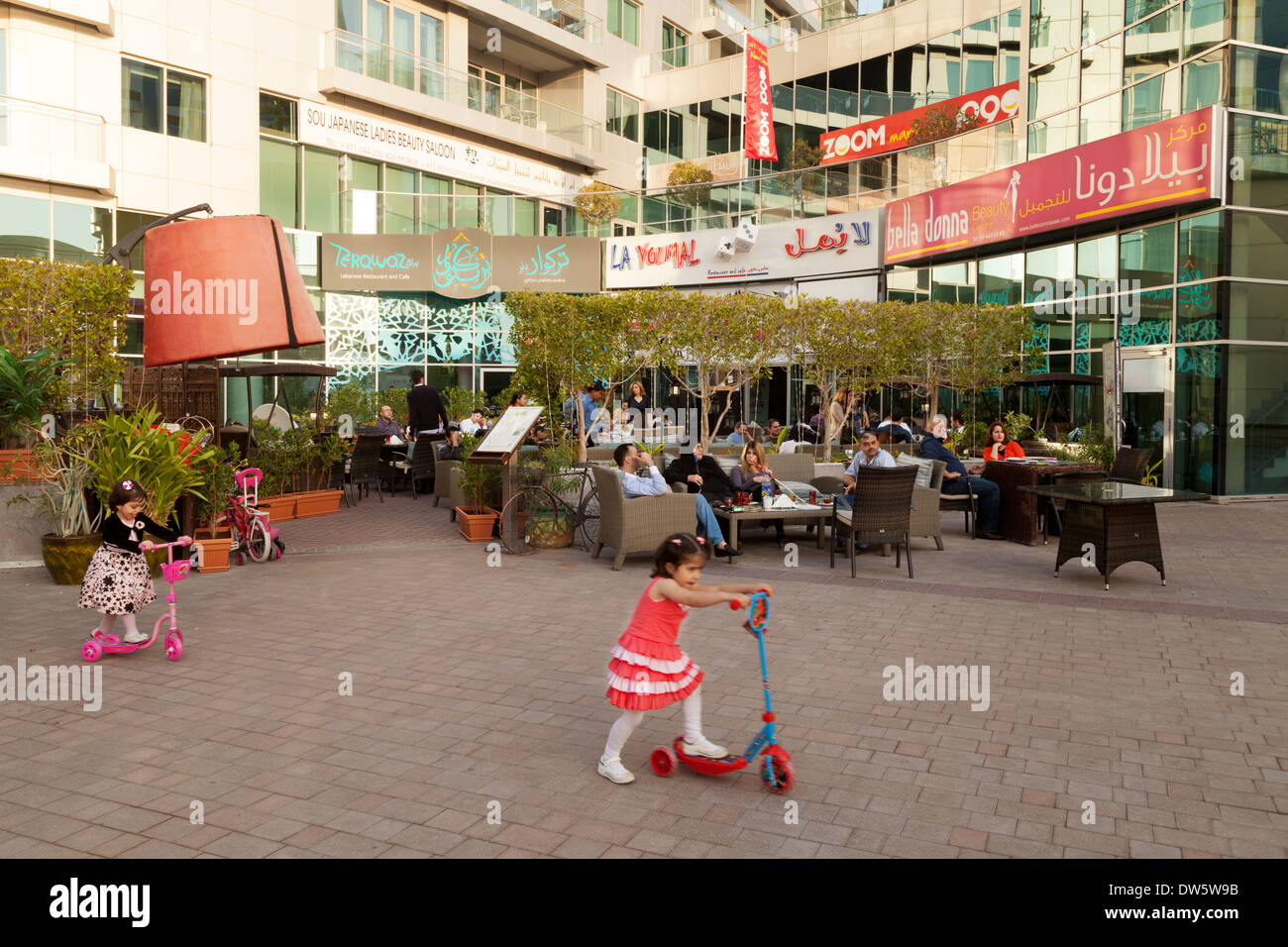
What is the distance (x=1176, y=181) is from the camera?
16.5 metres

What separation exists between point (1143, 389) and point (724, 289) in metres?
13.2

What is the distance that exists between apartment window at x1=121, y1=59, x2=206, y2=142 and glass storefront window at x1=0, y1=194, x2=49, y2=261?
3.14 meters

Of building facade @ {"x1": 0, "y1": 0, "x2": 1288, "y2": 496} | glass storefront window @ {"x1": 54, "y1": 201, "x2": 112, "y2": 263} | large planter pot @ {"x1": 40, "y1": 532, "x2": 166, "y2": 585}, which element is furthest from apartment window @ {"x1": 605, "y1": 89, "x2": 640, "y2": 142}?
large planter pot @ {"x1": 40, "y1": 532, "x2": 166, "y2": 585}

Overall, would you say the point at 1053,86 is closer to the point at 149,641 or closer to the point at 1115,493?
the point at 1115,493

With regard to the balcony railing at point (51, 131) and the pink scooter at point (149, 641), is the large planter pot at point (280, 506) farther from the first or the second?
the balcony railing at point (51, 131)

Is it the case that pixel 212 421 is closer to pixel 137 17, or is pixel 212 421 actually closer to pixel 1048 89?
pixel 137 17

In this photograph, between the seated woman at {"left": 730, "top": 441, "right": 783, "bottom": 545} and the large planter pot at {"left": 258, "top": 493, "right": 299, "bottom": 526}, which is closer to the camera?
the seated woman at {"left": 730, "top": 441, "right": 783, "bottom": 545}

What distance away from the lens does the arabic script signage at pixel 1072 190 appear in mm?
16203

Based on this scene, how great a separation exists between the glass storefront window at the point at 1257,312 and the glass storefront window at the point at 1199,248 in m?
0.52

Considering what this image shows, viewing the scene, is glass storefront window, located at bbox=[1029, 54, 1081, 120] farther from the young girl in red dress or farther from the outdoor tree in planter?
the young girl in red dress

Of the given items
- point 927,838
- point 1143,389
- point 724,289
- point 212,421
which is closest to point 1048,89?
point 1143,389

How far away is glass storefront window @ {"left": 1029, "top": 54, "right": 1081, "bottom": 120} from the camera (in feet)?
65.8

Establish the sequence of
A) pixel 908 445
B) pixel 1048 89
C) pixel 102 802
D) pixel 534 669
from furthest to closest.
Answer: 1. pixel 1048 89
2. pixel 908 445
3. pixel 534 669
4. pixel 102 802

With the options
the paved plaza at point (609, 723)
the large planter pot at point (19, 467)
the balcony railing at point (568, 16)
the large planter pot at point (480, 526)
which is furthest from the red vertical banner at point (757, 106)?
the large planter pot at point (19, 467)
